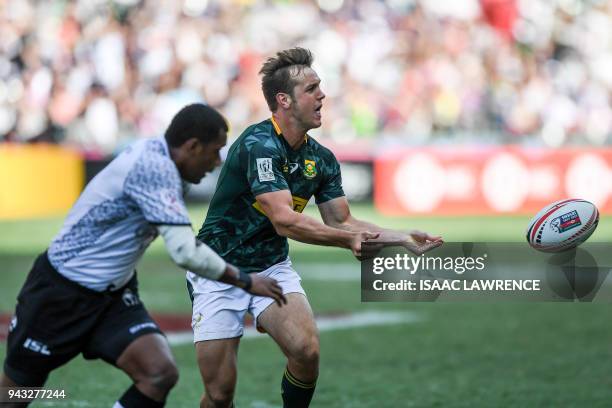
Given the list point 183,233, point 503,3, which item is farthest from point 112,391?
point 503,3

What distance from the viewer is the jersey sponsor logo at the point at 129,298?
5.68 metres

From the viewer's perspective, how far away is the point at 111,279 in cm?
556

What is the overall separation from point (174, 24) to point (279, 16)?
2.32 meters

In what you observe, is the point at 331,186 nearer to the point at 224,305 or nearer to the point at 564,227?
the point at 224,305

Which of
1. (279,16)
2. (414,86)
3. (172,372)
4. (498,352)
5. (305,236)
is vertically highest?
(279,16)

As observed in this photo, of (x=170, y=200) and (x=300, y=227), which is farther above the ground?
(x=170, y=200)

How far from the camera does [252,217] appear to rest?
6.59 m

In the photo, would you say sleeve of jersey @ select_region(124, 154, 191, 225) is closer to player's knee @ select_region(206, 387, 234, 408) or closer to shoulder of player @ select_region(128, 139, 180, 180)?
shoulder of player @ select_region(128, 139, 180, 180)

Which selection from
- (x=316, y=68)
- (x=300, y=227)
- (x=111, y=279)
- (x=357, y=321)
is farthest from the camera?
(x=316, y=68)

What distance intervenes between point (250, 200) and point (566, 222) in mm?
1874

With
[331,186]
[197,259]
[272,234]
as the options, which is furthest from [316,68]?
[197,259]

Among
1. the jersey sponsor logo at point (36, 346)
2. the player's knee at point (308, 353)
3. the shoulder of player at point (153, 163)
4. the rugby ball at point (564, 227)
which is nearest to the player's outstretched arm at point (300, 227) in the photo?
the player's knee at point (308, 353)

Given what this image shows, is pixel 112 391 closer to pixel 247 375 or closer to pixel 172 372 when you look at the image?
pixel 247 375

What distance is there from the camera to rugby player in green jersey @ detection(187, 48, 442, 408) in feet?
20.6
